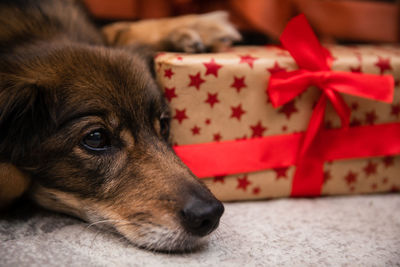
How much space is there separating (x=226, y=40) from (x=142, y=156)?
3.13 feet

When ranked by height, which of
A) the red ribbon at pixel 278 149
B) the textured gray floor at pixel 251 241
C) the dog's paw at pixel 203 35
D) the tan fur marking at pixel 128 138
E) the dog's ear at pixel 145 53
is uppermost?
the dog's paw at pixel 203 35

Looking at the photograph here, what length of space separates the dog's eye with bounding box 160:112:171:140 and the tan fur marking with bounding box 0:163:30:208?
1.78 ft

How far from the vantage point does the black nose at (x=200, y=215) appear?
119cm

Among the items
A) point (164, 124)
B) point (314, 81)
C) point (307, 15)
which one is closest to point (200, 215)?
point (164, 124)

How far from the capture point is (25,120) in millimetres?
1312

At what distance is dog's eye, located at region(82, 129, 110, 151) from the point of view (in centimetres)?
134

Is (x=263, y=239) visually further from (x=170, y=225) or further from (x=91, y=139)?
(x=91, y=139)

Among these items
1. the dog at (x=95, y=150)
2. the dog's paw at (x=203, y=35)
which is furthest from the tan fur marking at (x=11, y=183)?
the dog's paw at (x=203, y=35)

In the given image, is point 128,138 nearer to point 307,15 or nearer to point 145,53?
point 145,53

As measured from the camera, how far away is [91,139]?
1342 mm

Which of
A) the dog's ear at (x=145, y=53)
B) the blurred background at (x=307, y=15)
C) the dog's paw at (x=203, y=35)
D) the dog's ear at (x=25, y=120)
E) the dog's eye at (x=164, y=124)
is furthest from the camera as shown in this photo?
the blurred background at (x=307, y=15)

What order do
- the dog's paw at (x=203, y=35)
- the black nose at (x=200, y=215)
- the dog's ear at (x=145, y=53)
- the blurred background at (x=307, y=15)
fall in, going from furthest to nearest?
the blurred background at (x=307, y=15) → the dog's paw at (x=203, y=35) → the dog's ear at (x=145, y=53) → the black nose at (x=200, y=215)

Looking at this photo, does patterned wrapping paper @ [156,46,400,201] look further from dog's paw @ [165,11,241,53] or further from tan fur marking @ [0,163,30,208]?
tan fur marking @ [0,163,30,208]

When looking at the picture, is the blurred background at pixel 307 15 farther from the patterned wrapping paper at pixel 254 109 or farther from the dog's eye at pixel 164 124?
the dog's eye at pixel 164 124
